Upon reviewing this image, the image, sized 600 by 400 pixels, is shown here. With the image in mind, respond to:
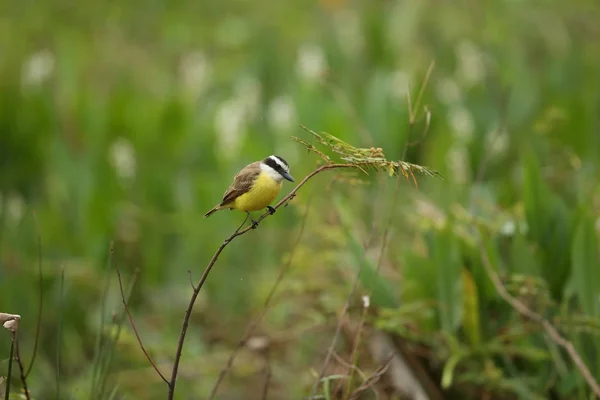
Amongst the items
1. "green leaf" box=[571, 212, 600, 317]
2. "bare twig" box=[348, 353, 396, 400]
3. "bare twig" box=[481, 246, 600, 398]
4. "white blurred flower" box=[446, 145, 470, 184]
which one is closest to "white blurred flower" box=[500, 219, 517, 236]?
"bare twig" box=[481, 246, 600, 398]

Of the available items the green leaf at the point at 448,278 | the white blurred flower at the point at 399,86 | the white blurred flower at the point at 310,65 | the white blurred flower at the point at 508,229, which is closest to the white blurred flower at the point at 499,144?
the white blurred flower at the point at 399,86

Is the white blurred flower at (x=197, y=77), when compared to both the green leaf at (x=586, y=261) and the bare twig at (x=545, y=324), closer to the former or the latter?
the bare twig at (x=545, y=324)

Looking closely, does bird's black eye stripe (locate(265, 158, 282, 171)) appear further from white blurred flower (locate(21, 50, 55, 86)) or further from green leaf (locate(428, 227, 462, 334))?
white blurred flower (locate(21, 50, 55, 86))

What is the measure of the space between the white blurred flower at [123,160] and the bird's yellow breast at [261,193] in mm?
2348

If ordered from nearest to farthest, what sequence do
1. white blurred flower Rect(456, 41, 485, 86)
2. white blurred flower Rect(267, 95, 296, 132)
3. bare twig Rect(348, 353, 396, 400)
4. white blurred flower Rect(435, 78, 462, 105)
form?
bare twig Rect(348, 353, 396, 400)
white blurred flower Rect(267, 95, 296, 132)
white blurred flower Rect(435, 78, 462, 105)
white blurred flower Rect(456, 41, 485, 86)

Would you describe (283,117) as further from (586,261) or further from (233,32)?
(233,32)

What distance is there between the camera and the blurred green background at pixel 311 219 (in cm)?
274

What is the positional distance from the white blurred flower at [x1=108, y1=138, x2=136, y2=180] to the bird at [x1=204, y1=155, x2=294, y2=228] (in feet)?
7.52

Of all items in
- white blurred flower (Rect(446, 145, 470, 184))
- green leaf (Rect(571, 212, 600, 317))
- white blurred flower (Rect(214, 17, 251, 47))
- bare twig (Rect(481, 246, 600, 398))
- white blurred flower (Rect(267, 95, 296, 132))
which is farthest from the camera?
white blurred flower (Rect(214, 17, 251, 47))

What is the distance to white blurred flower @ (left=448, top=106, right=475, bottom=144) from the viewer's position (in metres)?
4.22

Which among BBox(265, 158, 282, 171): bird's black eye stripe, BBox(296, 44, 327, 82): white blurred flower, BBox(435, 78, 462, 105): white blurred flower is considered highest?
BBox(296, 44, 327, 82): white blurred flower

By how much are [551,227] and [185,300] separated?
1.70 m

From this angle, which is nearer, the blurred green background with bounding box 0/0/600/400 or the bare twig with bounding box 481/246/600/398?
the bare twig with bounding box 481/246/600/398

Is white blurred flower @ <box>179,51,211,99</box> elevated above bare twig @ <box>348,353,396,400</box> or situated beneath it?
elevated above
